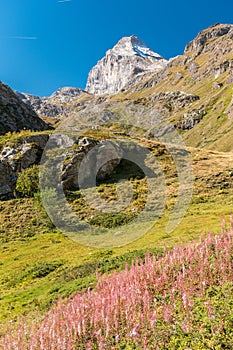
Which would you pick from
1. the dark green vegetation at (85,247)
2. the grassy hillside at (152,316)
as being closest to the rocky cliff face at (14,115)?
the dark green vegetation at (85,247)

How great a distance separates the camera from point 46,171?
1628 inches

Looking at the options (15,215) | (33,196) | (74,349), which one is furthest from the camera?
(33,196)

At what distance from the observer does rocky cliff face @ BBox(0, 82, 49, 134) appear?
7082 centimetres

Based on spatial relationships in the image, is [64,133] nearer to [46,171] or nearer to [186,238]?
[46,171]

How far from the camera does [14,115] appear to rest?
245ft

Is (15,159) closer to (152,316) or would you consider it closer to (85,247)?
(85,247)

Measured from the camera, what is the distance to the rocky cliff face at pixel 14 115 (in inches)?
2788

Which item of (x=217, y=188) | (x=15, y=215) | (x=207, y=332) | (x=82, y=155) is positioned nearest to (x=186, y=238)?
(x=207, y=332)

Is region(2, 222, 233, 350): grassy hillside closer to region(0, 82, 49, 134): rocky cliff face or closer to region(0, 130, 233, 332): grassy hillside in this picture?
region(0, 130, 233, 332): grassy hillside

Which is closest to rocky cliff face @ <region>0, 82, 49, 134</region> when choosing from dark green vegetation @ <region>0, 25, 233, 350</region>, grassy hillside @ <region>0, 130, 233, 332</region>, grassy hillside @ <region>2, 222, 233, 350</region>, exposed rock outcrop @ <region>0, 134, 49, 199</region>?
dark green vegetation @ <region>0, 25, 233, 350</region>

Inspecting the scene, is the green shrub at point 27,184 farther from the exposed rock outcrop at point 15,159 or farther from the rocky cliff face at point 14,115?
the rocky cliff face at point 14,115

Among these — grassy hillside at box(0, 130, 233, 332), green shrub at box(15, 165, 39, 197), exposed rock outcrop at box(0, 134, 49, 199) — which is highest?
exposed rock outcrop at box(0, 134, 49, 199)

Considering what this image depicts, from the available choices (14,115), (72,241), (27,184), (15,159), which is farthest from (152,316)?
(14,115)

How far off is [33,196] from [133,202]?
13.2 m
